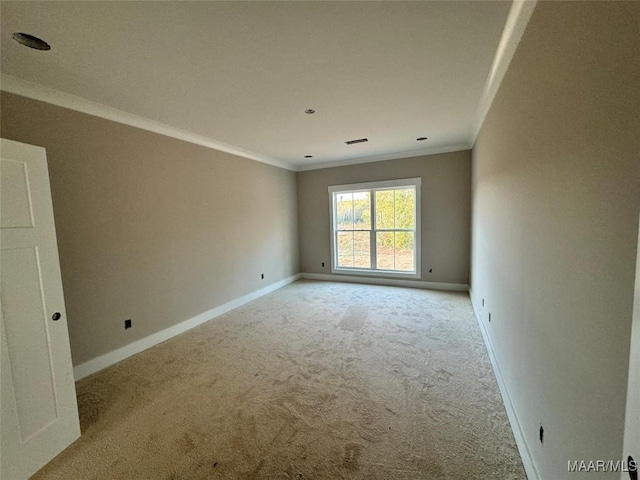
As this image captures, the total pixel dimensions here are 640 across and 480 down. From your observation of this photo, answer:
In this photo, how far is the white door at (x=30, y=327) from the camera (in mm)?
1411

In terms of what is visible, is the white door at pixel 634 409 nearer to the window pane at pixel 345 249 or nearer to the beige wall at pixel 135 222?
the beige wall at pixel 135 222

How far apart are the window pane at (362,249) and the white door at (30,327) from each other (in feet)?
15.4

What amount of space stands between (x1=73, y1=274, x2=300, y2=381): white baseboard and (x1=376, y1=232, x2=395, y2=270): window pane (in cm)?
259

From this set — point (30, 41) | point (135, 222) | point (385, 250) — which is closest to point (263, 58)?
point (30, 41)

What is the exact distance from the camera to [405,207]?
16.8ft

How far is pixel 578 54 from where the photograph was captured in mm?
915

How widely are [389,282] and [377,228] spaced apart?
3.75 ft

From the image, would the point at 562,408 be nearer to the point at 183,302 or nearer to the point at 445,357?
the point at 445,357

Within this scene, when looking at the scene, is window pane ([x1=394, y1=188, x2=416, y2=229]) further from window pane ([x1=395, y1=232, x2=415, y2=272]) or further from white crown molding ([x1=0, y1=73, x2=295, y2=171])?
white crown molding ([x1=0, y1=73, x2=295, y2=171])

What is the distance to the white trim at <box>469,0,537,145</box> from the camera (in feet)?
4.67

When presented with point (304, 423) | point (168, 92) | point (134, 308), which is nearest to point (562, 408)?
point (304, 423)

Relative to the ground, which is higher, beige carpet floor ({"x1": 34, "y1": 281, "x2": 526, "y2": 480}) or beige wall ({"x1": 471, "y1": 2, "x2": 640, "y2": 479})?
beige wall ({"x1": 471, "y1": 2, "x2": 640, "y2": 479})

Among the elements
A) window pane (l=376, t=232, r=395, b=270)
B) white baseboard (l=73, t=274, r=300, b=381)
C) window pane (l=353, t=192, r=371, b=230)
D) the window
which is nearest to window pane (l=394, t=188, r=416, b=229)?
the window

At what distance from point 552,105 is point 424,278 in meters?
4.20
